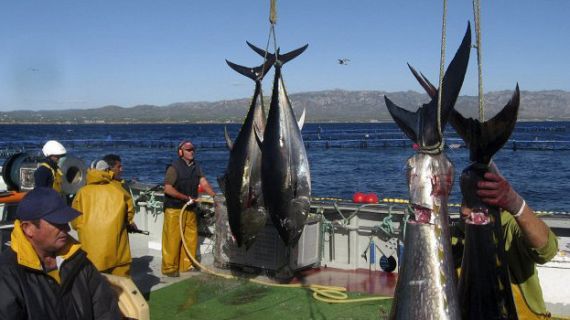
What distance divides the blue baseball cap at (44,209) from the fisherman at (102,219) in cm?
200

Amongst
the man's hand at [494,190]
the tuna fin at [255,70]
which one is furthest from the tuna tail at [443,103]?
the tuna fin at [255,70]

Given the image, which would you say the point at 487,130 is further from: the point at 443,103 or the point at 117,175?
the point at 117,175

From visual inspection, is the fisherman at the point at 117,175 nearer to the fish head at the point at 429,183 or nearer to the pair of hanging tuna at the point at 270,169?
the pair of hanging tuna at the point at 270,169

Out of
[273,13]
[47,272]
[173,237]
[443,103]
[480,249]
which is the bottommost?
[173,237]

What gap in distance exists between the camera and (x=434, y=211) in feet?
7.41

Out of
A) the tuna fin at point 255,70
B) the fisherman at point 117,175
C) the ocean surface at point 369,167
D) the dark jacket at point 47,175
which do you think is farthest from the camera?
the ocean surface at point 369,167

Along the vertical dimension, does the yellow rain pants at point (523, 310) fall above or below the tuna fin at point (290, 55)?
below

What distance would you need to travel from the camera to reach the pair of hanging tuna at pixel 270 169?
3.43 meters

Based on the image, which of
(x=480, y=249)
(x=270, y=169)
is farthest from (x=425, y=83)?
(x=270, y=169)

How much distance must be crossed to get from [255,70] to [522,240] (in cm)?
253

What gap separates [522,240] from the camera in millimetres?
2738

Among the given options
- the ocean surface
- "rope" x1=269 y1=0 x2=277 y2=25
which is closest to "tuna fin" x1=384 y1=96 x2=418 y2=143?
"rope" x1=269 y1=0 x2=277 y2=25

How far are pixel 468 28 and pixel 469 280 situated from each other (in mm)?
1072

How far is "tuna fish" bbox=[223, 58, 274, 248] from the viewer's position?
3.93 metres
